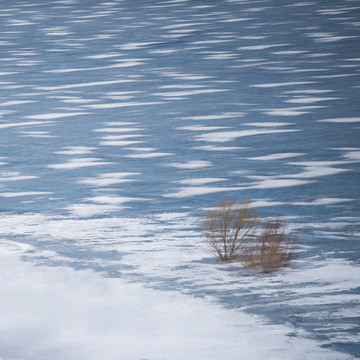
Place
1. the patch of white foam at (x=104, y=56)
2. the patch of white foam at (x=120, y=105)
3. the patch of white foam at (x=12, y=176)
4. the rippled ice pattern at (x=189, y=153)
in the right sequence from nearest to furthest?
the rippled ice pattern at (x=189, y=153), the patch of white foam at (x=12, y=176), the patch of white foam at (x=120, y=105), the patch of white foam at (x=104, y=56)

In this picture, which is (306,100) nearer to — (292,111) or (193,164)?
(292,111)

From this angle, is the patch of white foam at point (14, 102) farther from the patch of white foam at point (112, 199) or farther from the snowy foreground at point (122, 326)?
the snowy foreground at point (122, 326)

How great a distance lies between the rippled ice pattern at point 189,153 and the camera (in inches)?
138

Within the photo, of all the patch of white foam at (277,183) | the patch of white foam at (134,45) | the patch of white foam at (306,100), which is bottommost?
the patch of white foam at (306,100)

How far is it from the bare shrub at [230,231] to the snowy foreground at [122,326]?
0.52 m

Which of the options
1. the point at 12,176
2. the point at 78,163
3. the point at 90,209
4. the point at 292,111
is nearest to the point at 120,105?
the point at 292,111

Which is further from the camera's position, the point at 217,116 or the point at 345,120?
the point at 217,116

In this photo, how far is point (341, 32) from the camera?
11.6 m

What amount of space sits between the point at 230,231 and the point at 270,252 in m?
0.54

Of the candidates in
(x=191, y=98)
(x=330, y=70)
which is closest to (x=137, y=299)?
(x=191, y=98)

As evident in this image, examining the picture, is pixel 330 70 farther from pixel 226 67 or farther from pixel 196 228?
pixel 196 228

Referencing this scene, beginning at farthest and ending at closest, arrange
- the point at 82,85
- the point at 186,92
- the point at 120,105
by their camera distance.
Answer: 1. the point at 82,85
2. the point at 186,92
3. the point at 120,105

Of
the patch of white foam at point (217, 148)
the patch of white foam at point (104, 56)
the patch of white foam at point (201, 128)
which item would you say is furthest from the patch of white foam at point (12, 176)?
the patch of white foam at point (104, 56)

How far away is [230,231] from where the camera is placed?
13.3 feet
